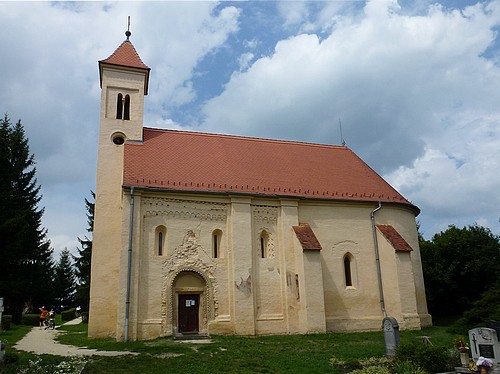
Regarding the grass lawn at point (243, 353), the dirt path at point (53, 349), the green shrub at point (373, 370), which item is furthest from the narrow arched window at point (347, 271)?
the dirt path at point (53, 349)

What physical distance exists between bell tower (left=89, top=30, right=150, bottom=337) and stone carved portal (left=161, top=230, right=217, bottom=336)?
2347mm

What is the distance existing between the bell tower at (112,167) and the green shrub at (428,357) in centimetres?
1275

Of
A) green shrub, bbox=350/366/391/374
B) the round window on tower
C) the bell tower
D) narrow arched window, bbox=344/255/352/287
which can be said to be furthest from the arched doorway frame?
green shrub, bbox=350/366/391/374

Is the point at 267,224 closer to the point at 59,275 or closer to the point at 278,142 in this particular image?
the point at 278,142

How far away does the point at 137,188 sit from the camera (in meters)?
20.9

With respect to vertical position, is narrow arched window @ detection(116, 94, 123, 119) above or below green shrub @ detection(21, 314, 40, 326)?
above

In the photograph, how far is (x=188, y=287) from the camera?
21.0m

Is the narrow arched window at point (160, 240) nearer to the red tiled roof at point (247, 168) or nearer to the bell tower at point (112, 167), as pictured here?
the bell tower at point (112, 167)

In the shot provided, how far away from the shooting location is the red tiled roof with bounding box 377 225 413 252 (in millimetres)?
23297

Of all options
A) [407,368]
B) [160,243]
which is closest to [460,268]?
[160,243]

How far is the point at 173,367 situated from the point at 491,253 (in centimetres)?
2727

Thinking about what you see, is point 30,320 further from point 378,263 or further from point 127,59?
point 378,263

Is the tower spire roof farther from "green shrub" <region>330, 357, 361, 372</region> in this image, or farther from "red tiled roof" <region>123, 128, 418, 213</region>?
"green shrub" <region>330, 357, 361, 372</region>

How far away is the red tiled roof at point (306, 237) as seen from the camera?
21.9m
